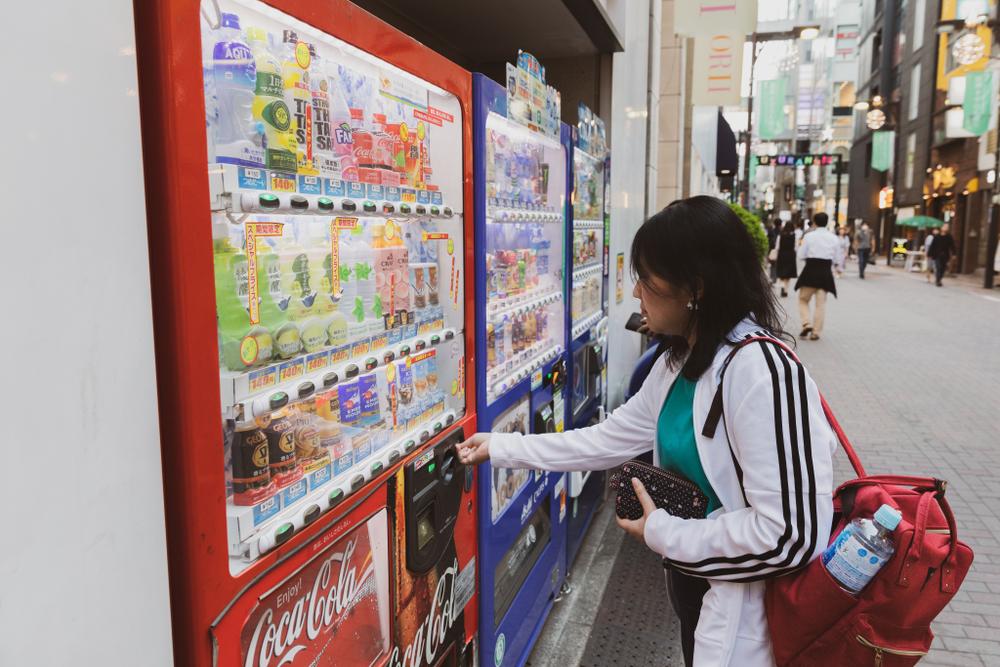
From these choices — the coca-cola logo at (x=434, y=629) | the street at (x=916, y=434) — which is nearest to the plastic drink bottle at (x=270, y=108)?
the coca-cola logo at (x=434, y=629)

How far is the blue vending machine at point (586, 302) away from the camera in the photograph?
404cm

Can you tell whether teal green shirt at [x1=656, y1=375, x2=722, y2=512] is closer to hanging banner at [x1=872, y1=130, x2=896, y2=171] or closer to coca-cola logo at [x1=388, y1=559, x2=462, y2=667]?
coca-cola logo at [x1=388, y1=559, x2=462, y2=667]

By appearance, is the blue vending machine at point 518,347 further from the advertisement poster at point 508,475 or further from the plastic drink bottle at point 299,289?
the plastic drink bottle at point 299,289

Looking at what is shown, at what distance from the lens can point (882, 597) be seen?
1.61m

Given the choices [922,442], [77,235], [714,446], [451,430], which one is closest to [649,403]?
[714,446]

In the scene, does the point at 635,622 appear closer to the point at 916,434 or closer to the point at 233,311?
the point at 233,311

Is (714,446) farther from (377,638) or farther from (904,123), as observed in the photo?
(904,123)

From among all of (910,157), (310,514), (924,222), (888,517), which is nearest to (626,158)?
(888,517)

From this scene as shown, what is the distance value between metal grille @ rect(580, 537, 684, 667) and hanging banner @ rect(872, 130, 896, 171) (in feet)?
116

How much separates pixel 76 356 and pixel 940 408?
831 cm

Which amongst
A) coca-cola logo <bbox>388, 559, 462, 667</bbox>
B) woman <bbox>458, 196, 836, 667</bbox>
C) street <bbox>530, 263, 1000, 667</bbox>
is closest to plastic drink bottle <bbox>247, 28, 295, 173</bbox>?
woman <bbox>458, 196, 836, 667</bbox>

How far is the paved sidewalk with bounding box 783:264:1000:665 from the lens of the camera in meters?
3.85

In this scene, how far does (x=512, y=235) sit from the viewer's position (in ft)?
11.1

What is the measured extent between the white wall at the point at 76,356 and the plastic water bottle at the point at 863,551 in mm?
1434
